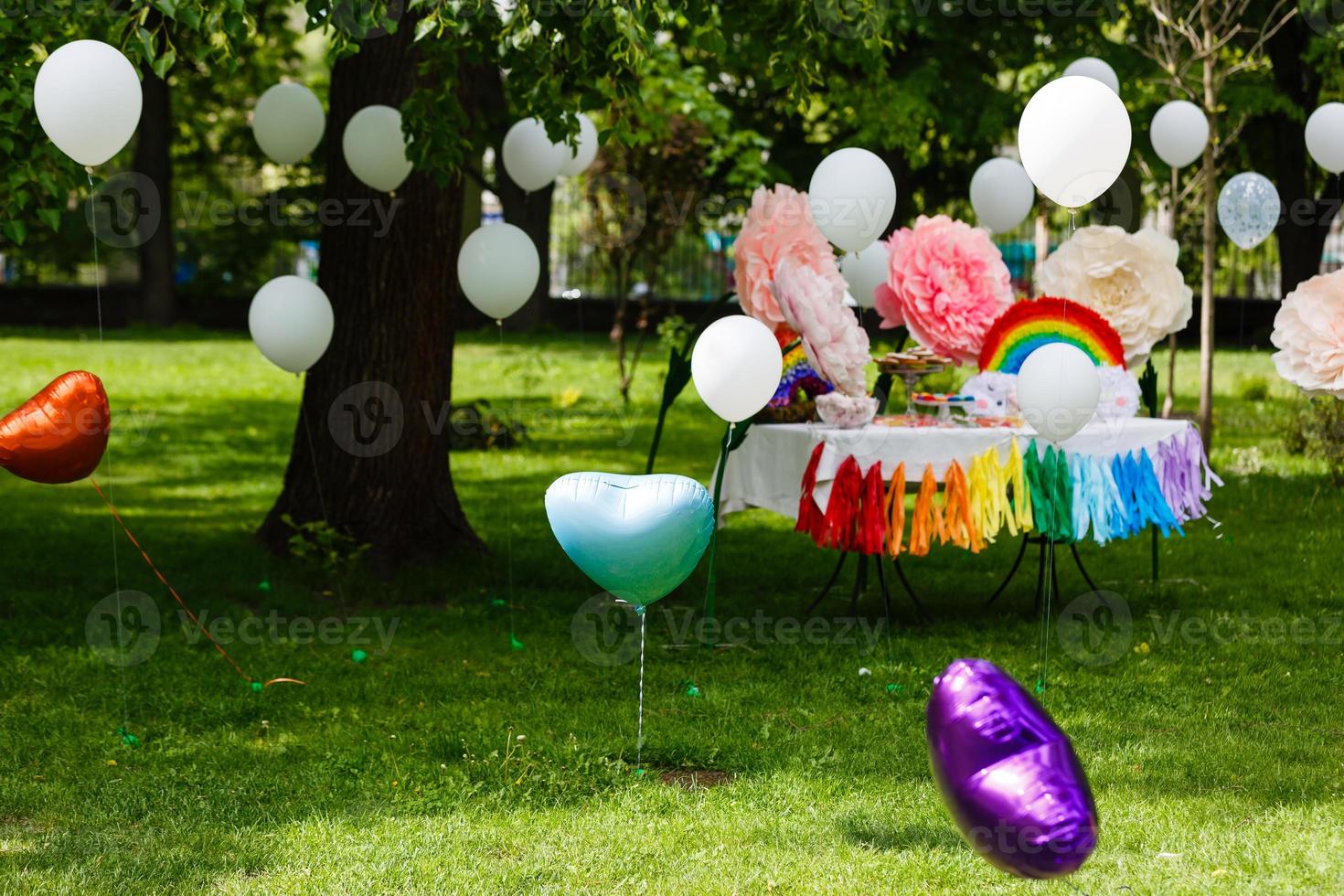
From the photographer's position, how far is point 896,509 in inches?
207

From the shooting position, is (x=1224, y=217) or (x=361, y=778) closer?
(x=361, y=778)

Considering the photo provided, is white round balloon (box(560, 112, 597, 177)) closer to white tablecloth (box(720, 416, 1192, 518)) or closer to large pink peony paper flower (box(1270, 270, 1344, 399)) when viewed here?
white tablecloth (box(720, 416, 1192, 518))

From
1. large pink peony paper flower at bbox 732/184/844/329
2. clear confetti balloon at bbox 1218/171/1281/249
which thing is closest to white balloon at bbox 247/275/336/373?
large pink peony paper flower at bbox 732/184/844/329

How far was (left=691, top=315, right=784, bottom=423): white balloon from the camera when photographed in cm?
446

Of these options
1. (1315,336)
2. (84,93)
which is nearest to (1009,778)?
(1315,336)

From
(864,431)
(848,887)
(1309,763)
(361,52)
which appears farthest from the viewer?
(361,52)

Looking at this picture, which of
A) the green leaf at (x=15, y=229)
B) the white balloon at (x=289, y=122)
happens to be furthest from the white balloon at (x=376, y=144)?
the green leaf at (x=15, y=229)

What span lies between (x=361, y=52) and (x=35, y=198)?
1844mm

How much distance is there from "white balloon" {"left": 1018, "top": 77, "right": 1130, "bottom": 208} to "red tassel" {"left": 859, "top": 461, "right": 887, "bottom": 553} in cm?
120

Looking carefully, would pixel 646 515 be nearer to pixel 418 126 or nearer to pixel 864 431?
pixel 864 431

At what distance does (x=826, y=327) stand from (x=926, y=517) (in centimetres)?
78

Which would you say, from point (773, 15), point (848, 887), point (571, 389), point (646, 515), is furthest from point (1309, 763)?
point (571, 389)

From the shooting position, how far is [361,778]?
4.26 metres

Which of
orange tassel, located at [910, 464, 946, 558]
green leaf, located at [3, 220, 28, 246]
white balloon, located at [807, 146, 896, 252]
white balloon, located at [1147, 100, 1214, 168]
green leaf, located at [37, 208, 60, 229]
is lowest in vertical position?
orange tassel, located at [910, 464, 946, 558]
